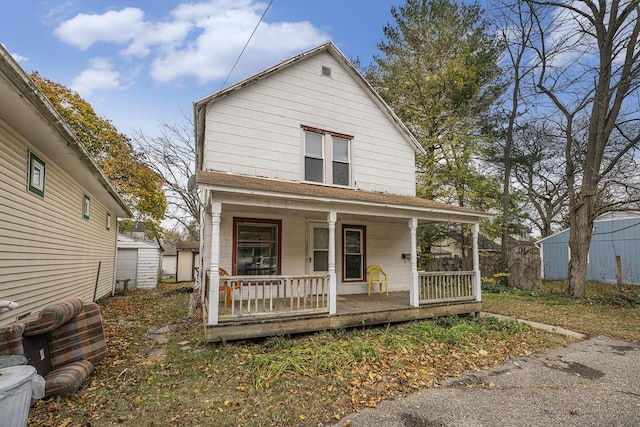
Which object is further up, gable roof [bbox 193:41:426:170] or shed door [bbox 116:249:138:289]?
gable roof [bbox 193:41:426:170]

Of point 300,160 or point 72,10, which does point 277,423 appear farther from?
point 72,10

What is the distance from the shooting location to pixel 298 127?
344 inches

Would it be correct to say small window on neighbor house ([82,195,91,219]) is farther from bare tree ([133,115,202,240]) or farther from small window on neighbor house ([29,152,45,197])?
bare tree ([133,115,202,240])

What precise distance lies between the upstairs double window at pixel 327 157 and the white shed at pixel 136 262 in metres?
13.1

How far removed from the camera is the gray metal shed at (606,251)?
614 inches

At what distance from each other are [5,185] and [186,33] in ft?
28.1

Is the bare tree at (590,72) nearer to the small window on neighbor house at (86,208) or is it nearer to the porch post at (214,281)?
the porch post at (214,281)

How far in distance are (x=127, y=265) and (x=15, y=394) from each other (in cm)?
1694

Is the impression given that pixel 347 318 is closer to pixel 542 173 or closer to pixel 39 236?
pixel 39 236

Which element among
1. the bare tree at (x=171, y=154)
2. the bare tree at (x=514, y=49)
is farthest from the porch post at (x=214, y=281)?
the bare tree at (x=171, y=154)

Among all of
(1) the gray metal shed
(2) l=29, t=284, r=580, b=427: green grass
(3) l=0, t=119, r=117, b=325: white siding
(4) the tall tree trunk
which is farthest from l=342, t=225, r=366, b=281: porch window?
(1) the gray metal shed

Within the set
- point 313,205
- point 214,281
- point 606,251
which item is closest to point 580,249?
point 606,251

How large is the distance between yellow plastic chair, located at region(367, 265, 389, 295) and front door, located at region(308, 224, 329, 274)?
148 cm

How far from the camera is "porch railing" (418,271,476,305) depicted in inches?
304
